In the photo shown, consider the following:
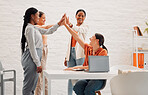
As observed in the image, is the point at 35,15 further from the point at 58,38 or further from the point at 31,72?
the point at 58,38

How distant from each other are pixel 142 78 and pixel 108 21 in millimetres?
2723

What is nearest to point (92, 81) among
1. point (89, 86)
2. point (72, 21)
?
point (89, 86)

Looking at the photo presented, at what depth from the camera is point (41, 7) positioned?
436 centimetres

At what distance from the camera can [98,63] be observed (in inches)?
88.7

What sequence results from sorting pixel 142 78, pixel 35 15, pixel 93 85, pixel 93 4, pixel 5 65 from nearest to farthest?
pixel 142 78 → pixel 93 85 → pixel 35 15 → pixel 5 65 → pixel 93 4

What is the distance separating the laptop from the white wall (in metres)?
2.21

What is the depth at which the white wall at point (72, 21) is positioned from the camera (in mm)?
4262

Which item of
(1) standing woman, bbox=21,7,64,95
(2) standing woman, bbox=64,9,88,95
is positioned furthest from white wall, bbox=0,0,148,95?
(1) standing woman, bbox=21,7,64,95

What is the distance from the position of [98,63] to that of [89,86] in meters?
0.42

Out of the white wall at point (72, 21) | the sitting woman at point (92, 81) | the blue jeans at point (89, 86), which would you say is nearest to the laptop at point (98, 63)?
the sitting woman at point (92, 81)

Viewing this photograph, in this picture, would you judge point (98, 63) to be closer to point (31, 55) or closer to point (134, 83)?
point (134, 83)

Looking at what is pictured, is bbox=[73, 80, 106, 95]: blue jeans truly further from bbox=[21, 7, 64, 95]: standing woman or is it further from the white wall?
the white wall

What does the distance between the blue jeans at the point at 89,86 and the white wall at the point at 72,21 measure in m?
1.80

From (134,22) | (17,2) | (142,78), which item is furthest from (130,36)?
(142,78)
